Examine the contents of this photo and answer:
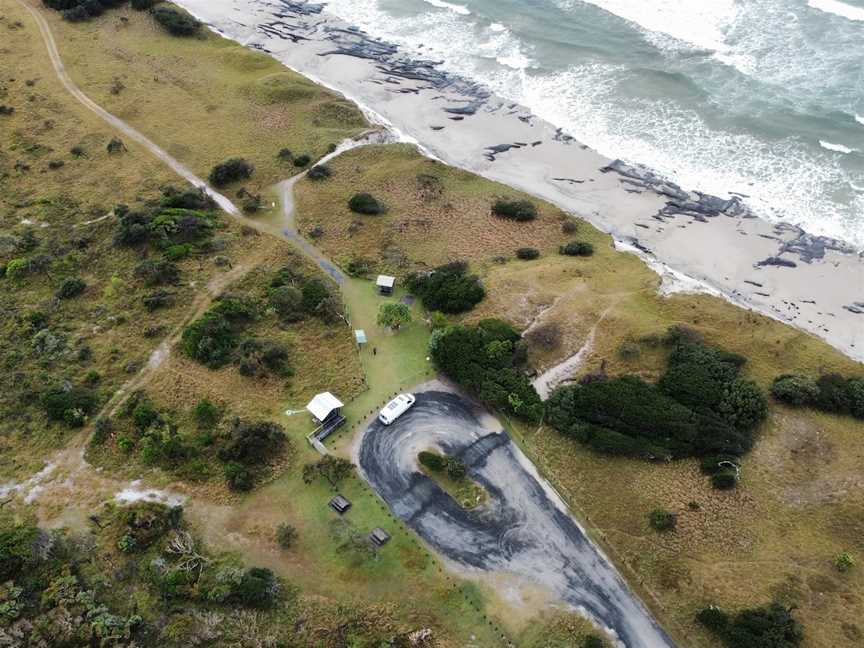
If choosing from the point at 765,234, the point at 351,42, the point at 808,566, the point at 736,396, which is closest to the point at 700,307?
the point at 736,396

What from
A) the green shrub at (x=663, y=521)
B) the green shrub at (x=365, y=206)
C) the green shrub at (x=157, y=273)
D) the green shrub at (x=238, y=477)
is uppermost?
the green shrub at (x=365, y=206)

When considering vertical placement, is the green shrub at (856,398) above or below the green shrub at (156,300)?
above

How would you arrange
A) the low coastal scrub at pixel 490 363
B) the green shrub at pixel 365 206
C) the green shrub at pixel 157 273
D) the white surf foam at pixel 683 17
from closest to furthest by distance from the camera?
the low coastal scrub at pixel 490 363 → the green shrub at pixel 157 273 → the green shrub at pixel 365 206 → the white surf foam at pixel 683 17

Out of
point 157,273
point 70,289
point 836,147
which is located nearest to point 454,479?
point 157,273

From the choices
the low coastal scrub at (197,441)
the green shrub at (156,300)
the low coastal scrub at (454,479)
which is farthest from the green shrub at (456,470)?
the green shrub at (156,300)

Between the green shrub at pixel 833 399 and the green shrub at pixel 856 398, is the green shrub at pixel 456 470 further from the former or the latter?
the green shrub at pixel 856 398

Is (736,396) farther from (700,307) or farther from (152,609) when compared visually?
(152,609)

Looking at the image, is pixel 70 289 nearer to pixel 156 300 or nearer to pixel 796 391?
pixel 156 300
